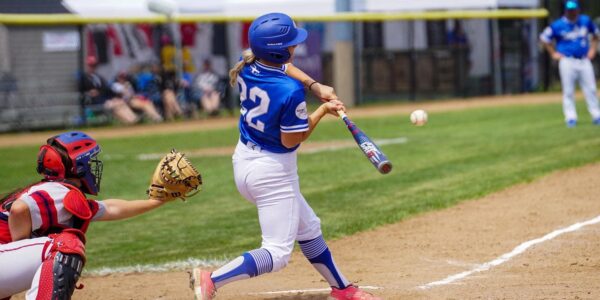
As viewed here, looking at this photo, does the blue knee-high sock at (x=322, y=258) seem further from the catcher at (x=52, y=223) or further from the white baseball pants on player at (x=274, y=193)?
the catcher at (x=52, y=223)

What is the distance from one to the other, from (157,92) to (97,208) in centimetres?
1629

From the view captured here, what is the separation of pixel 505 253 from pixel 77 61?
15.3 metres

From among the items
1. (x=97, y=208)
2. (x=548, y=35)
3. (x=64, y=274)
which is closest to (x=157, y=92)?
(x=548, y=35)

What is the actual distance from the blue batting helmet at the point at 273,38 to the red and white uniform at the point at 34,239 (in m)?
1.27

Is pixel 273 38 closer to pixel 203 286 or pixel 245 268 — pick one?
pixel 245 268

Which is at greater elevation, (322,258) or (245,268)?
(245,268)

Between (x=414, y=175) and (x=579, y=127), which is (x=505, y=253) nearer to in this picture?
(x=414, y=175)

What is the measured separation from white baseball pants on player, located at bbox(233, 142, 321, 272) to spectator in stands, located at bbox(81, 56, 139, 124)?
15.7 meters

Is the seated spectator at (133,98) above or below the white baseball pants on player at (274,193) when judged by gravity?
below

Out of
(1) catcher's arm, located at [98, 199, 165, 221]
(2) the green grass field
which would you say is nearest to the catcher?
(1) catcher's arm, located at [98, 199, 165, 221]

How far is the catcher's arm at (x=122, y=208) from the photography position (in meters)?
5.45

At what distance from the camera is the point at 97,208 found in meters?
5.26

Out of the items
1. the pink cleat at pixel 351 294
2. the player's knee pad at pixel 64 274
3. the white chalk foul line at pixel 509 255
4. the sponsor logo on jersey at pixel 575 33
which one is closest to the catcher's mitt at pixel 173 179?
the player's knee pad at pixel 64 274

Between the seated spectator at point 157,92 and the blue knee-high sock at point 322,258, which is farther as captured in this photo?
the seated spectator at point 157,92
